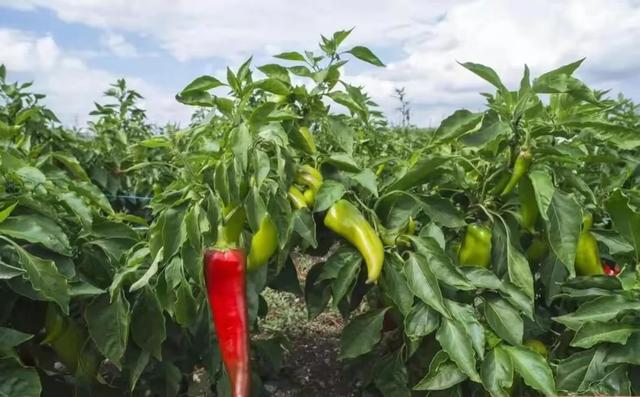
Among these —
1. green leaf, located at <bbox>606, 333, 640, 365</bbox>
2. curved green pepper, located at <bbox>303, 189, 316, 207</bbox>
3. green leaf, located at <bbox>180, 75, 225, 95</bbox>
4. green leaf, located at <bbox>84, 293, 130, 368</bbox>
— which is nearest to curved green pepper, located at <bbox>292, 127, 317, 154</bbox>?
curved green pepper, located at <bbox>303, 189, 316, 207</bbox>

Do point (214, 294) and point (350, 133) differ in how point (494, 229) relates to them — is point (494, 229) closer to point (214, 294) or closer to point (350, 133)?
point (350, 133)

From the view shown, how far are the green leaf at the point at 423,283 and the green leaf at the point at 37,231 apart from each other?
2.68 ft

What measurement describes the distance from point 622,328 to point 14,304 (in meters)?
1.45

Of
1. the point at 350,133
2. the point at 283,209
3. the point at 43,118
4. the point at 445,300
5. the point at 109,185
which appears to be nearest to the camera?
the point at 283,209

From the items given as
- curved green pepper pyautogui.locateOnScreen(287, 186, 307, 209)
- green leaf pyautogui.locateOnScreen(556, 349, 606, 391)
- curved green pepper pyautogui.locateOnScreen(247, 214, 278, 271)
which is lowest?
green leaf pyautogui.locateOnScreen(556, 349, 606, 391)

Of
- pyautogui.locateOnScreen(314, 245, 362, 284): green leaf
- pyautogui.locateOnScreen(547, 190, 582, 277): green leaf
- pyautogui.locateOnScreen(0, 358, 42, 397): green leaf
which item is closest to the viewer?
pyautogui.locateOnScreen(0, 358, 42, 397): green leaf

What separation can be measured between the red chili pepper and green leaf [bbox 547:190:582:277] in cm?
71

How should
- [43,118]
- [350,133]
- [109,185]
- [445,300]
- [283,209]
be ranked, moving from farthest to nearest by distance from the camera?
[109,185]
[43,118]
[350,133]
[445,300]
[283,209]

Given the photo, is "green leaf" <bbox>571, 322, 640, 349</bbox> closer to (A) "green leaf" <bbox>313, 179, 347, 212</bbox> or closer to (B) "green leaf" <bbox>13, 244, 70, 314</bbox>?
(A) "green leaf" <bbox>313, 179, 347, 212</bbox>

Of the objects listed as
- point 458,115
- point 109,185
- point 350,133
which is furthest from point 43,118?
point 458,115

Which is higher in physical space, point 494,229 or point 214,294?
point 494,229

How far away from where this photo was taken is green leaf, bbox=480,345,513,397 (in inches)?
59.0

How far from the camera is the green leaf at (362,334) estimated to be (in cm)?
177

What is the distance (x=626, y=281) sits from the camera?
155 cm
